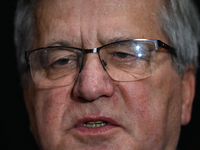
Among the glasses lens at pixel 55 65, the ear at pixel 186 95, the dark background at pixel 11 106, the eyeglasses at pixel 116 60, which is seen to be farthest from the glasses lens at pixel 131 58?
the dark background at pixel 11 106

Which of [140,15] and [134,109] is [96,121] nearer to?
[134,109]

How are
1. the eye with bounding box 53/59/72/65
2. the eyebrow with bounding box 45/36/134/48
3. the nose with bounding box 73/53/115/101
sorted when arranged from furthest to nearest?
the eye with bounding box 53/59/72/65 → the eyebrow with bounding box 45/36/134/48 → the nose with bounding box 73/53/115/101

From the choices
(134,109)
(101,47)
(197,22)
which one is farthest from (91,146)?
(197,22)

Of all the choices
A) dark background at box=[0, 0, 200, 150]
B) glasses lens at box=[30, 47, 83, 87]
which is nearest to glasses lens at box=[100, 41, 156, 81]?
glasses lens at box=[30, 47, 83, 87]

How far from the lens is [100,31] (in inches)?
65.7

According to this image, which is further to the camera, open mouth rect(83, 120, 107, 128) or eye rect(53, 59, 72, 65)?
eye rect(53, 59, 72, 65)

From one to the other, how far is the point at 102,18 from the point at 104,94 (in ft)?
1.61

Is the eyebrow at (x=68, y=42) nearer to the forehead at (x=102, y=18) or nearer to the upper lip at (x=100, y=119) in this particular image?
the forehead at (x=102, y=18)

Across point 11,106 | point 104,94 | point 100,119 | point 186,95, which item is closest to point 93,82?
point 104,94

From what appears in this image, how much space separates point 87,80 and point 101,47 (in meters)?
0.24

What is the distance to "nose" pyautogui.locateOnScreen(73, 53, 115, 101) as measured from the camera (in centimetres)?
157

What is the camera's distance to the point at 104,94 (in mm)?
1587

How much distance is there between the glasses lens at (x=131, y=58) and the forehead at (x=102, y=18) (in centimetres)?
7

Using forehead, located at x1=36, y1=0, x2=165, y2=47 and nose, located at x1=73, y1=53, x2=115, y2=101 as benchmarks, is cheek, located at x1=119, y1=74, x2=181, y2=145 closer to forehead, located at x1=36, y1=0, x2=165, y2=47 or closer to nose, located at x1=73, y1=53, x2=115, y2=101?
nose, located at x1=73, y1=53, x2=115, y2=101
